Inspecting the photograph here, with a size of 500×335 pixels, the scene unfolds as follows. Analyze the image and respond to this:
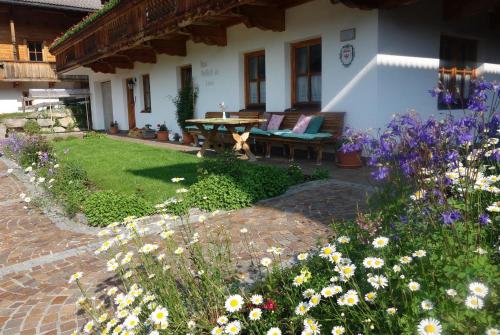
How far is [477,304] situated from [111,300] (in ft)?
7.16

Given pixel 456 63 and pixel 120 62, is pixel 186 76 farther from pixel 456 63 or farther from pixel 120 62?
pixel 456 63

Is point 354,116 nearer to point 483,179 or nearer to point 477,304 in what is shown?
point 483,179

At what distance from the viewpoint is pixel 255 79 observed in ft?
33.7

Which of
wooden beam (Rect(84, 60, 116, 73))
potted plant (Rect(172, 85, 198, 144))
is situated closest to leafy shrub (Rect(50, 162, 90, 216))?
potted plant (Rect(172, 85, 198, 144))

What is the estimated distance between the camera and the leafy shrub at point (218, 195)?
4742mm

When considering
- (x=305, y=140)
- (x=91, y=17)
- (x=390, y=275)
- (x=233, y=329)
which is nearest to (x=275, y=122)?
(x=305, y=140)

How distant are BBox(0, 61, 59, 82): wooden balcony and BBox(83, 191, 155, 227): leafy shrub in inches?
778

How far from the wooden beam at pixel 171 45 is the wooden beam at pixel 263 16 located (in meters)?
3.91

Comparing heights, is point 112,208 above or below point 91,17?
below

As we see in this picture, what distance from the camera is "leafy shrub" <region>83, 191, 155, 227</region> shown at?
4.55m

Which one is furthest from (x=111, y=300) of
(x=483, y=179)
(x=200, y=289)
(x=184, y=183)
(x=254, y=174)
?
(x=184, y=183)

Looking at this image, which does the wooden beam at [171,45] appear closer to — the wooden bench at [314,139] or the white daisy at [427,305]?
the wooden bench at [314,139]

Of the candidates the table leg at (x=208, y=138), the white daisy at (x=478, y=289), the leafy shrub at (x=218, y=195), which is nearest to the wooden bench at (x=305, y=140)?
the table leg at (x=208, y=138)

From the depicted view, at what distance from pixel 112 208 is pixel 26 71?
20379 millimetres
